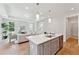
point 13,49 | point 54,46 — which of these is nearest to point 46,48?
point 54,46

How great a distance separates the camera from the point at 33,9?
2123 millimetres

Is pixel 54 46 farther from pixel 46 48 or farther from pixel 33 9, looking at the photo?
pixel 33 9

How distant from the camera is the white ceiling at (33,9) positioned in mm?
1993

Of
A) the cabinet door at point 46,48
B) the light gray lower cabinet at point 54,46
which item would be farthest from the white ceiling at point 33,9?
the light gray lower cabinet at point 54,46

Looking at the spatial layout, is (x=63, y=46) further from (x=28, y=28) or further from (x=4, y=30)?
(x=4, y=30)

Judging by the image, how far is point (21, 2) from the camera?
1910mm

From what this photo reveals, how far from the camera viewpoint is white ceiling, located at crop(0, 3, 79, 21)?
6.54ft

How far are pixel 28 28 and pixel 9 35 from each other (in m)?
0.46

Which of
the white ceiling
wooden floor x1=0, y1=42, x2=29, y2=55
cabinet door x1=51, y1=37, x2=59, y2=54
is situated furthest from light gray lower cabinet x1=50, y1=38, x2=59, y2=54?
the white ceiling

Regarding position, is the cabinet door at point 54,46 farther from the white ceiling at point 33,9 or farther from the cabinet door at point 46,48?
the white ceiling at point 33,9

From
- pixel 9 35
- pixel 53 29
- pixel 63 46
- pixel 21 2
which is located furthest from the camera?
pixel 63 46

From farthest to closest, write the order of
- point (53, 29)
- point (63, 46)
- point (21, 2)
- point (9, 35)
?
point (63, 46) → point (53, 29) → point (9, 35) → point (21, 2)

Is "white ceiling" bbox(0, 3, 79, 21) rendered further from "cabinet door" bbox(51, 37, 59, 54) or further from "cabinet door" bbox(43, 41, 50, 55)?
"cabinet door" bbox(51, 37, 59, 54)
